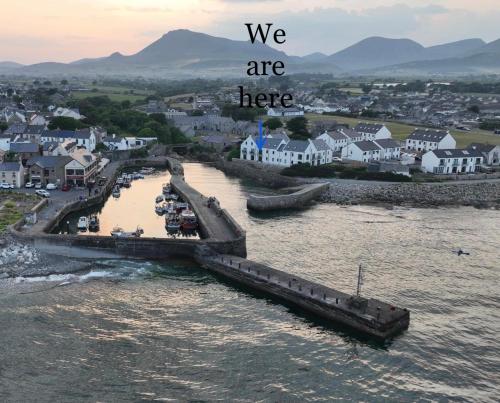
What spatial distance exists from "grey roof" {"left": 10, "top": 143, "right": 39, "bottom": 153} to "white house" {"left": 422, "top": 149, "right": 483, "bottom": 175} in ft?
112

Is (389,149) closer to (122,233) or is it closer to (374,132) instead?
(374,132)

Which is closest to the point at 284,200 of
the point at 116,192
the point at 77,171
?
the point at 116,192

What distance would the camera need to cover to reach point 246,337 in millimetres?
17828

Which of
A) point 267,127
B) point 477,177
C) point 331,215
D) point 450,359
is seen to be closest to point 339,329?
point 450,359

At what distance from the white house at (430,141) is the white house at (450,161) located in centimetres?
517

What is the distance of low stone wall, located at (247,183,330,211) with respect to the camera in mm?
35875

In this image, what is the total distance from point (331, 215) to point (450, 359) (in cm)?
1850

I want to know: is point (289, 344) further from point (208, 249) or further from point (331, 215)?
point (331, 215)

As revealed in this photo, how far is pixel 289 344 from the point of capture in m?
17.5

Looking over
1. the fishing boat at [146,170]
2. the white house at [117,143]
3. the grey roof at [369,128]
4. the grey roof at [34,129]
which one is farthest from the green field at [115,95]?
the grey roof at [369,128]

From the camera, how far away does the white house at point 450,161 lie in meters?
46.1

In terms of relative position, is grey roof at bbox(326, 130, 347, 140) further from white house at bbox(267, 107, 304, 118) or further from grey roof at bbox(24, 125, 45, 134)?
grey roof at bbox(24, 125, 45, 134)

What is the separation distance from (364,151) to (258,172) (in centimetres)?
1030

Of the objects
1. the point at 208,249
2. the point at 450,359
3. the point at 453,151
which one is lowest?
the point at 450,359
